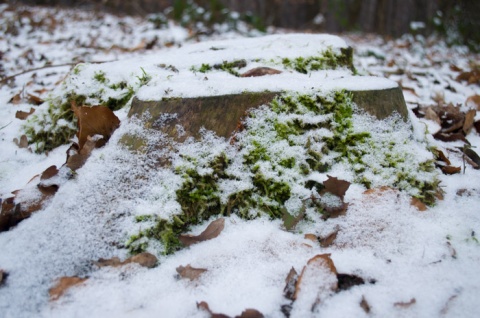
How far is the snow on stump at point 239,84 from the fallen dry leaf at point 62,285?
699mm

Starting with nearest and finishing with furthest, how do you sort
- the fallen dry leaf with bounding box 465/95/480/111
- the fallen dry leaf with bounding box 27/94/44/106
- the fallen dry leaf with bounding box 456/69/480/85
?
1. the fallen dry leaf with bounding box 27/94/44/106
2. the fallen dry leaf with bounding box 465/95/480/111
3. the fallen dry leaf with bounding box 456/69/480/85

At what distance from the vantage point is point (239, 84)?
1.69 meters

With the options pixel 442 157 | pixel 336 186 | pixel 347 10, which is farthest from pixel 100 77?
pixel 347 10

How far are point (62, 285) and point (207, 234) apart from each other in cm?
56

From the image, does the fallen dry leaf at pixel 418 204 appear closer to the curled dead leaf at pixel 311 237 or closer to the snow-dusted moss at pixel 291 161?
the snow-dusted moss at pixel 291 161

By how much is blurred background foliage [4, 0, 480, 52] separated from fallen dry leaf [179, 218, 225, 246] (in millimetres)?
6422

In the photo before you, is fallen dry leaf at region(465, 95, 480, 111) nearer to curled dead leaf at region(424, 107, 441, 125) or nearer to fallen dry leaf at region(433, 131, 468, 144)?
curled dead leaf at region(424, 107, 441, 125)

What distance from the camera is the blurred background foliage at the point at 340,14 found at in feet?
21.2

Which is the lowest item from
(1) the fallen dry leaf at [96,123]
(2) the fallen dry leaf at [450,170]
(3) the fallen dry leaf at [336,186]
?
(2) the fallen dry leaf at [450,170]

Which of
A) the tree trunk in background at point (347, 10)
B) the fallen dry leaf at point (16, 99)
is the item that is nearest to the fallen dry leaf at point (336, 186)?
the fallen dry leaf at point (16, 99)

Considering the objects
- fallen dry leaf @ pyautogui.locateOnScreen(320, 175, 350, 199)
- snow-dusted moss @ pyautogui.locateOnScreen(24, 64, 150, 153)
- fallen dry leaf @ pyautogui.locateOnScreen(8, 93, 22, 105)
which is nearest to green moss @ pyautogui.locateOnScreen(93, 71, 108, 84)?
snow-dusted moss @ pyautogui.locateOnScreen(24, 64, 150, 153)

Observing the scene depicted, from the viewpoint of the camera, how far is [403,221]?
58.1 inches

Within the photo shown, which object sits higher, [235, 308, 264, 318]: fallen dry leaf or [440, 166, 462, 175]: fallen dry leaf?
[440, 166, 462, 175]: fallen dry leaf

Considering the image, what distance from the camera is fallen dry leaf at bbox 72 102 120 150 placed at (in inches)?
64.2
